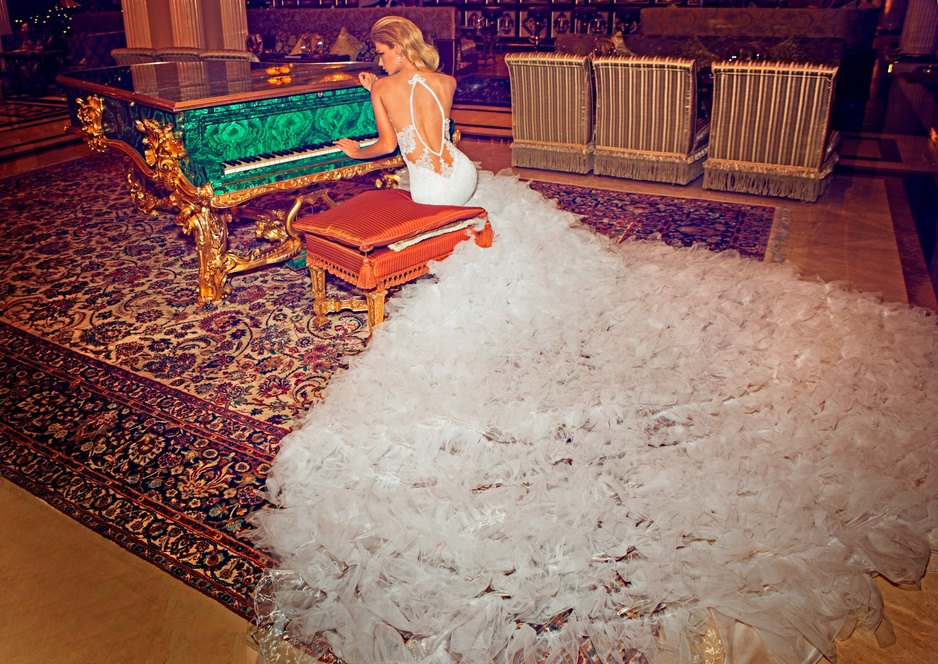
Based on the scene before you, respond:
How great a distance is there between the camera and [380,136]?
364cm

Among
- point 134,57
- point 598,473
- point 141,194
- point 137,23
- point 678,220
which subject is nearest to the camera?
point 598,473

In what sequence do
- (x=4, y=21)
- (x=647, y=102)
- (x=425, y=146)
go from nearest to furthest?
(x=425, y=146) → (x=647, y=102) → (x=4, y=21)

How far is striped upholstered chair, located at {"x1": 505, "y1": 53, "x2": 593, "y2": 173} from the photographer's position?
655cm

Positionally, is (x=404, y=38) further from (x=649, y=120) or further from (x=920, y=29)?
(x=920, y=29)

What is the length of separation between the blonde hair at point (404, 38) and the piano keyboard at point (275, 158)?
53 centimetres

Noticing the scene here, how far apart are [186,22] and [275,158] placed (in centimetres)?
462

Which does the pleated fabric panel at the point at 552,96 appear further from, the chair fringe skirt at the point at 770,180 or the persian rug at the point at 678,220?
the chair fringe skirt at the point at 770,180

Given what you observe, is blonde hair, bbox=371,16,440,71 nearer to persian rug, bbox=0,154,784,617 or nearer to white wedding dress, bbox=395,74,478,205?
white wedding dress, bbox=395,74,478,205

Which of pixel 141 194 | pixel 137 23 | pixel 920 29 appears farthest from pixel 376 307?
pixel 920 29

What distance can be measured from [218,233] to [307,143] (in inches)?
28.7

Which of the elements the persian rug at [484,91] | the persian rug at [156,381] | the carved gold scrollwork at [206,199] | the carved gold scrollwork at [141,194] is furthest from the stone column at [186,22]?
the carved gold scrollwork at [206,199]

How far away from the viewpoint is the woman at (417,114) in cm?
338

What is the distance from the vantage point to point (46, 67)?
11.9 metres

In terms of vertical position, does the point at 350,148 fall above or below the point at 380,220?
above
